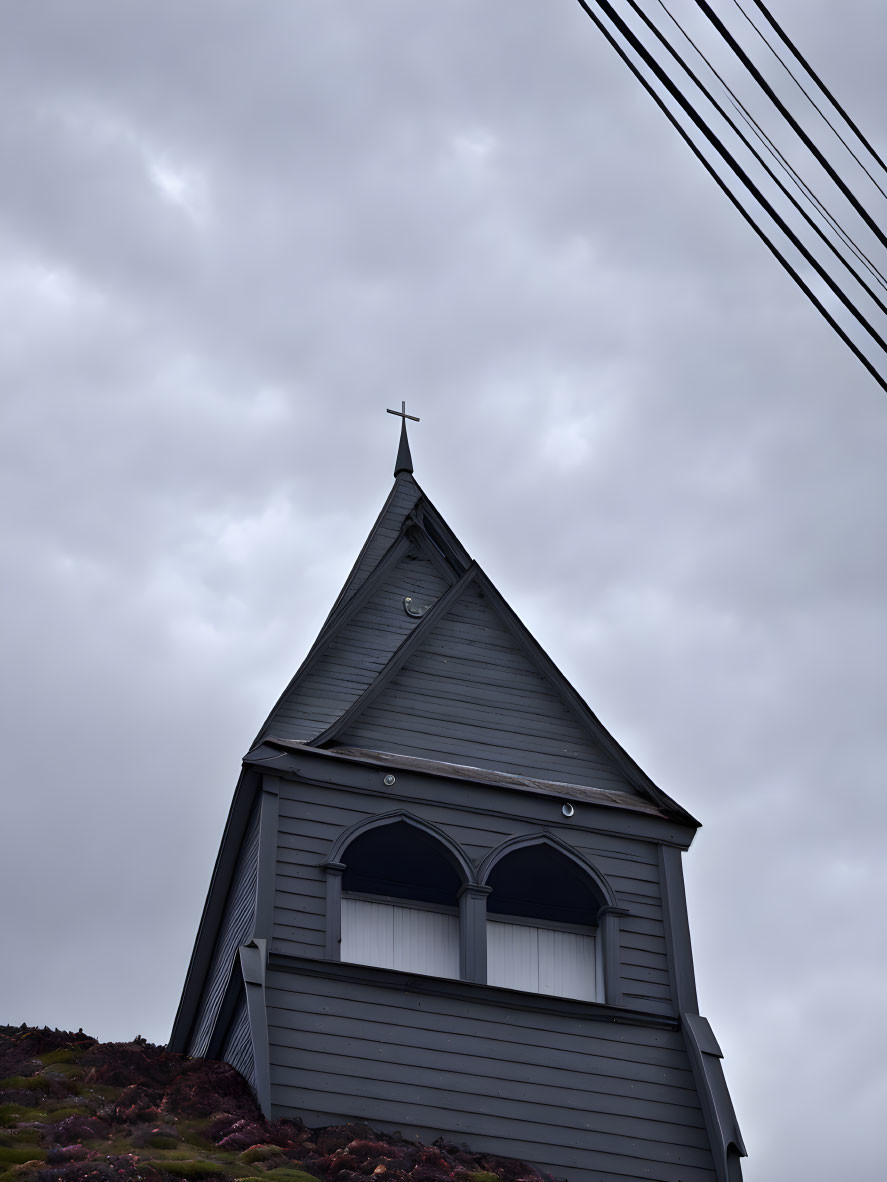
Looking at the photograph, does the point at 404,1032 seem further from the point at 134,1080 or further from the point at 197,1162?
the point at 197,1162

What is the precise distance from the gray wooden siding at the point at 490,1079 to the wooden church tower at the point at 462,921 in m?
0.02

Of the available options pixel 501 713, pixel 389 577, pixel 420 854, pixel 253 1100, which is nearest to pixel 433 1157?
pixel 253 1100

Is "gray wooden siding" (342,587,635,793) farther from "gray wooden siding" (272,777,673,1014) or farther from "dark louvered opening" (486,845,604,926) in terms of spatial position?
"dark louvered opening" (486,845,604,926)

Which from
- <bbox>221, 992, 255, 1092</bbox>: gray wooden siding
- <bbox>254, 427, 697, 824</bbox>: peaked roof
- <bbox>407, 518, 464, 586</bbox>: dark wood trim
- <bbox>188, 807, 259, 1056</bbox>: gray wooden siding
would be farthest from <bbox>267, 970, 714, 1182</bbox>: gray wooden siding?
<bbox>407, 518, 464, 586</bbox>: dark wood trim

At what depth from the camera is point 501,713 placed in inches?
805

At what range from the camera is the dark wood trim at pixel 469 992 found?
55.9 feet

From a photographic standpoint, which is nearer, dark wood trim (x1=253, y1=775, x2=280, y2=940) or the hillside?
the hillside

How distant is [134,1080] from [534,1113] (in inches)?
156

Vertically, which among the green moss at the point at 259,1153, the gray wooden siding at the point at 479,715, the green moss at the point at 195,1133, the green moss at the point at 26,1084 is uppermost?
the gray wooden siding at the point at 479,715

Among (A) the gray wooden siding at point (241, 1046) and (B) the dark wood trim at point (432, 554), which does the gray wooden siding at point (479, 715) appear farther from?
(A) the gray wooden siding at point (241, 1046)

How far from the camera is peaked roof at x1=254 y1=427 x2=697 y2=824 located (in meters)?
19.8

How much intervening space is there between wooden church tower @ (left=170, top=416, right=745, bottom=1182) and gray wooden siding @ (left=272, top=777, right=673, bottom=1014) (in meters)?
0.03

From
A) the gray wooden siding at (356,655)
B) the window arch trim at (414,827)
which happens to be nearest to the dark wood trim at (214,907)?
the window arch trim at (414,827)

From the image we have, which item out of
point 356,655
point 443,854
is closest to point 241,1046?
point 443,854
